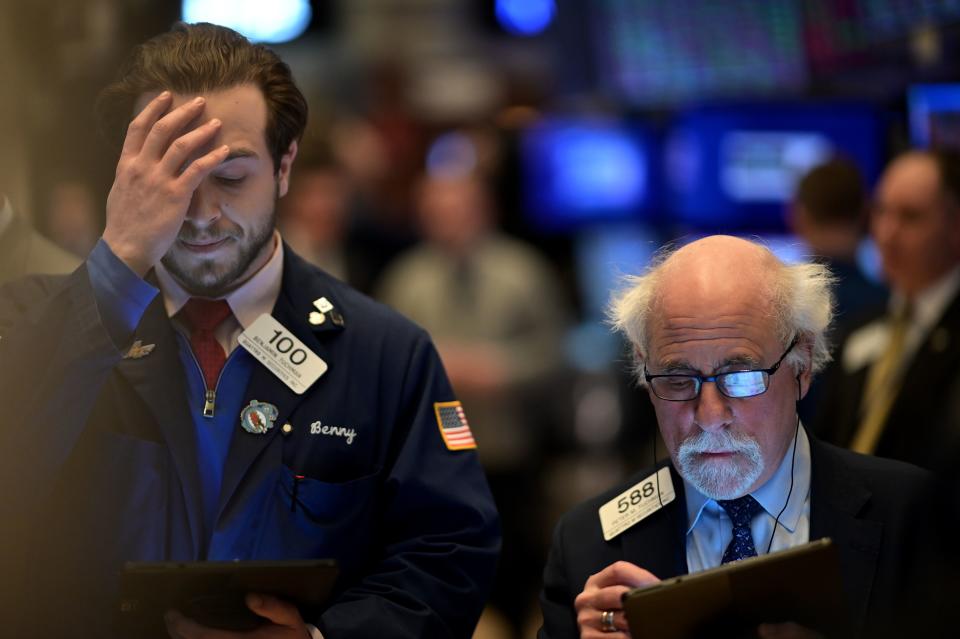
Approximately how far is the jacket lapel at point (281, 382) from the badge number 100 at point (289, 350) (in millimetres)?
29

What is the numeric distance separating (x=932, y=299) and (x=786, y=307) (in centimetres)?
251

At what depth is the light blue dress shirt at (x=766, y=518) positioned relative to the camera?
3029 millimetres

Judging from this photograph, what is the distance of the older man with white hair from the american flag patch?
0.98ft

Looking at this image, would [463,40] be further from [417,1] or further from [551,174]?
[551,174]

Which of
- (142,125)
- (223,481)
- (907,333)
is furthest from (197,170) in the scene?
(907,333)

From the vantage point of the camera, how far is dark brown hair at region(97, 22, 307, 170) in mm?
3063

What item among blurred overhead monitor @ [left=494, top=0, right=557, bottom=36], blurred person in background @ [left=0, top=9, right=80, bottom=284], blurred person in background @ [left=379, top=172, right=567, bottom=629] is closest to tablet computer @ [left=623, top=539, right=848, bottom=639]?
blurred person in background @ [left=0, top=9, right=80, bottom=284]

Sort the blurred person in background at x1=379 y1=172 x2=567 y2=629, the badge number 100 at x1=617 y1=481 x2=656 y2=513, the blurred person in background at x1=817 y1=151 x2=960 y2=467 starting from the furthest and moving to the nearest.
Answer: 1. the blurred person in background at x1=379 y1=172 x2=567 y2=629
2. the blurred person in background at x1=817 y1=151 x2=960 y2=467
3. the badge number 100 at x1=617 y1=481 x2=656 y2=513

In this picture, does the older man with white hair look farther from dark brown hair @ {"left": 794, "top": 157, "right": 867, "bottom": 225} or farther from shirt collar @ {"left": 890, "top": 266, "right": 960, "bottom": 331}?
dark brown hair @ {"left": 794, "top": 157, "right": 867, "bottom": 225}

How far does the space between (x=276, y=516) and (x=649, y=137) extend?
7.20 m

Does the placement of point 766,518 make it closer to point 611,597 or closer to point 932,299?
point 611,597

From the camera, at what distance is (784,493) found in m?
3.05

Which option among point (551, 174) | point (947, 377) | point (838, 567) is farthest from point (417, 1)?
point (838, 567)

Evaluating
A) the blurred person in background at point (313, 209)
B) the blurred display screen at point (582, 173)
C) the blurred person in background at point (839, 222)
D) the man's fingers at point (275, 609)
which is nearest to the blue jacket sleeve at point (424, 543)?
the man's fingers at point (275, 609)
